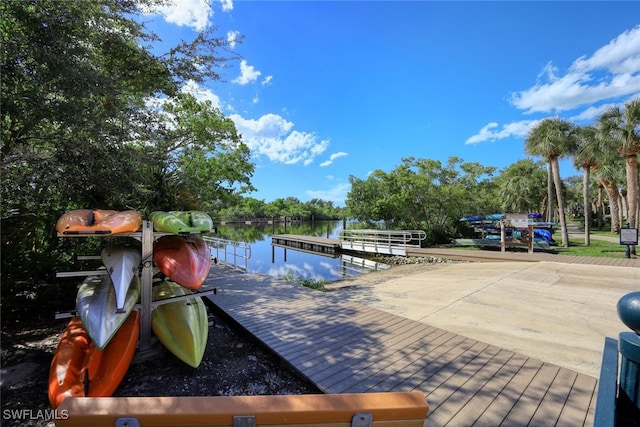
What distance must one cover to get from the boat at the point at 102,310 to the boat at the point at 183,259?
1.29ft

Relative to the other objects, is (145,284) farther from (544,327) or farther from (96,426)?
(544,327)

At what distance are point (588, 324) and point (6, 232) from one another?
8192mm

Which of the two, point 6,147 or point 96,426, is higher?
point 6,147

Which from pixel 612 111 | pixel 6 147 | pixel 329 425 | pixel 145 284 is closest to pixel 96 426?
pixel 329 425

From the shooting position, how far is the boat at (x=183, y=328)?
10.1 feet

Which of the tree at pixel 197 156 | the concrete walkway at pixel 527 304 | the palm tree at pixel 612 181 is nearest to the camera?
the concrete walkway at pixel 527 304

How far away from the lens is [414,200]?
17.1m

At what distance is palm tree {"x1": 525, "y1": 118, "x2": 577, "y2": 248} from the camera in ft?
46.4

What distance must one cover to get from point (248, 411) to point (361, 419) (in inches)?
16.9

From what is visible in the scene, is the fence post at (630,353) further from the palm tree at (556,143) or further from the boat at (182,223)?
the palm tree at (556,143)

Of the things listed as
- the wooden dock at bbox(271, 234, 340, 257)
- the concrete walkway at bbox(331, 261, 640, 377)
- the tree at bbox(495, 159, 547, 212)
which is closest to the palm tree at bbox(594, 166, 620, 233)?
the tree at bbox(495, 159, 547, 212)

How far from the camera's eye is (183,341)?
3.15 metres

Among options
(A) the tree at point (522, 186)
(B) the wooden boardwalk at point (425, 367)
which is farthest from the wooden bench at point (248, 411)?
(A) the tree at point (522, 186)

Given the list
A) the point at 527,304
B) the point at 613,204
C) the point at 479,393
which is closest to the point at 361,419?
the point at 479,393
